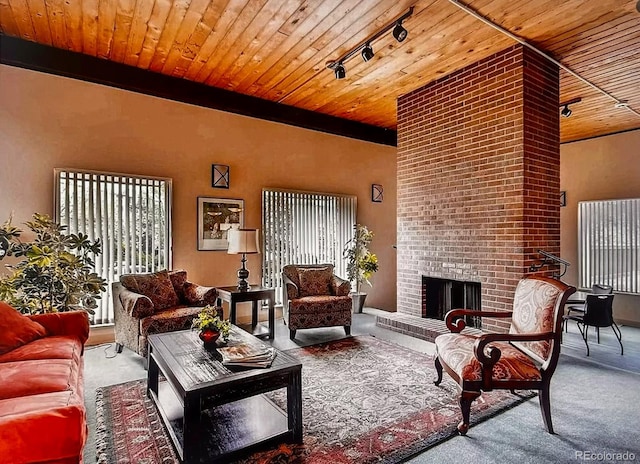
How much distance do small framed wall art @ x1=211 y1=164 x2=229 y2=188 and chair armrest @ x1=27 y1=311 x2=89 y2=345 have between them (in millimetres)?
2396

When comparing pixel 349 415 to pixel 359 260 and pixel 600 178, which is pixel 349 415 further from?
pixel 600 178

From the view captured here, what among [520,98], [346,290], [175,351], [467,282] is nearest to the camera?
[175,351]

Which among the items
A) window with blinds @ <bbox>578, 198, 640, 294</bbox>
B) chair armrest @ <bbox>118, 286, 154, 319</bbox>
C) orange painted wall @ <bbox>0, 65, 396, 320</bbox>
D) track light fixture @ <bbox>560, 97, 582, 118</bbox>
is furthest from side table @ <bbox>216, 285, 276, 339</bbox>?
window with blinds @ <bbox>578, 198, 640, 294</bbox>

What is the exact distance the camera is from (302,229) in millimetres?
5559

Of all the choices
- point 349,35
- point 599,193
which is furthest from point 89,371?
point 599,193

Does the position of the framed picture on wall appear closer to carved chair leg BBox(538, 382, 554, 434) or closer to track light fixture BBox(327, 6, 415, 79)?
track light fixture BBox(327, 6, 415, 79)

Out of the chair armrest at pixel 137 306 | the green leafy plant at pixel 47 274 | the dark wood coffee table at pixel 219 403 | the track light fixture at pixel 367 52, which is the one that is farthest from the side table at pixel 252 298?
the track light fixture at pixel 367 52

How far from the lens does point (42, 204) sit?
12.6 ft

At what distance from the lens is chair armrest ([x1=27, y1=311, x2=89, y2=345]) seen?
109 inches

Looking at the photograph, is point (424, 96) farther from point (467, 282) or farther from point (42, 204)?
point (42, 204)

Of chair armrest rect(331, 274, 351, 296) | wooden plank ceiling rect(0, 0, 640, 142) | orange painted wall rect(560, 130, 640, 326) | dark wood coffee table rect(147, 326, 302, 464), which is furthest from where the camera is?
orange painted wall rect(560, 130, 640, 326)

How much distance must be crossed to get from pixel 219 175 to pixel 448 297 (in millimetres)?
3281

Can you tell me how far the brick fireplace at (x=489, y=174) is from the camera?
3.63m

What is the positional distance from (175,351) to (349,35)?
303cm
